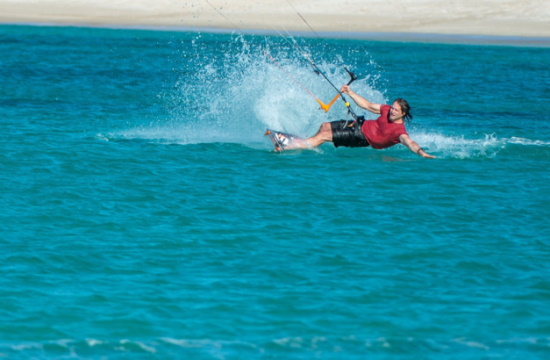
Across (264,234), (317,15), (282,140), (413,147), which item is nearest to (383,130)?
(413,147)

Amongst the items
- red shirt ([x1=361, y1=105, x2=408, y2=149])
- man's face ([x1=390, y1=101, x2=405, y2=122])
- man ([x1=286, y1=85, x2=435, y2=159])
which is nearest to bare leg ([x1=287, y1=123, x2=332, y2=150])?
man ([x1=286, y1=85, x2=435, y2=159])

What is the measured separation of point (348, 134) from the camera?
15.8 metres

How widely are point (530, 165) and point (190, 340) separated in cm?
1026

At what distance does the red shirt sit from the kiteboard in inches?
54.2

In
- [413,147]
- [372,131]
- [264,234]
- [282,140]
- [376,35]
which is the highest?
[376,35]

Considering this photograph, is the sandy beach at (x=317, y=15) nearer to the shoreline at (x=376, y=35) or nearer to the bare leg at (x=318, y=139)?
the shoreline at (x=376, y=35)

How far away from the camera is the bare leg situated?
16.0 metres

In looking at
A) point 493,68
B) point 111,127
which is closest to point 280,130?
point 111,127

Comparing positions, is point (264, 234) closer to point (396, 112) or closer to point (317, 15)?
point (396, 112)

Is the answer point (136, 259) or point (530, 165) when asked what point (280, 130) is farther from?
point (136, 259)

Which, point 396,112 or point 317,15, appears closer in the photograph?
point 396,112

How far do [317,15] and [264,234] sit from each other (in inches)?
2361

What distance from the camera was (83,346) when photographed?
7375 mm

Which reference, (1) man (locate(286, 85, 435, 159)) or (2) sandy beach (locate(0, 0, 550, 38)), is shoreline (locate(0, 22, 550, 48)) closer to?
(2) sandy beach (locate(0, 0, 550, 38))
